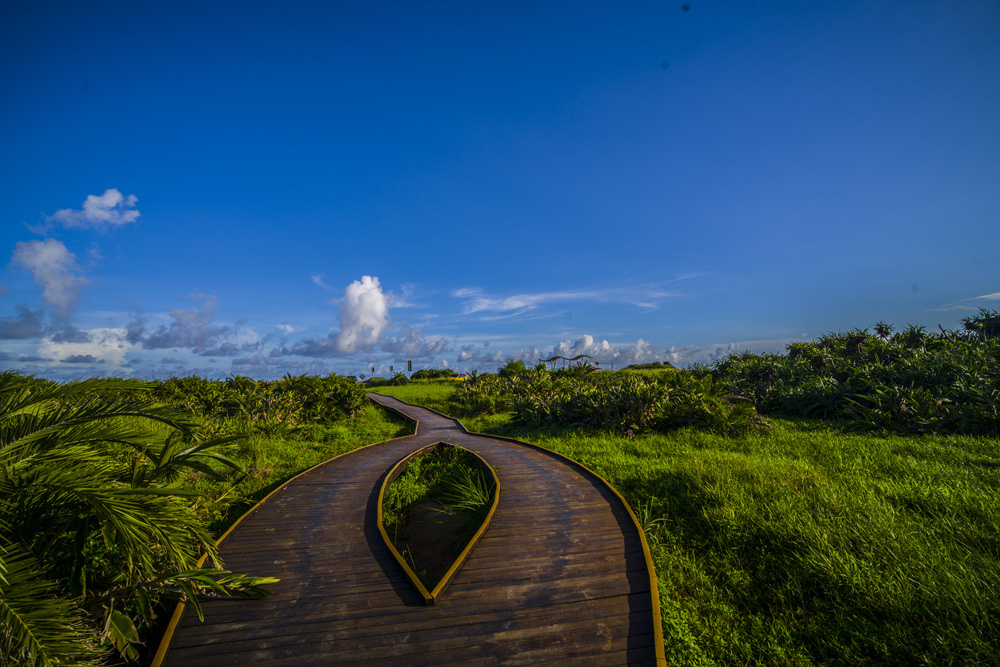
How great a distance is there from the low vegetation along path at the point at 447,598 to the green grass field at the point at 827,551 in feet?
2.46

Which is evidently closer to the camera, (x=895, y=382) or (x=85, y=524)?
(x=85, y=524)

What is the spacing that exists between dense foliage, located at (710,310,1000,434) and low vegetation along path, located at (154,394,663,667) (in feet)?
37.2

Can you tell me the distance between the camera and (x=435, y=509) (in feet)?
26.3

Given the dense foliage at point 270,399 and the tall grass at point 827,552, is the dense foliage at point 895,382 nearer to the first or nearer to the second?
the tall grass at point 827,552

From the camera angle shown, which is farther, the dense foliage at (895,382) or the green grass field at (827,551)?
the dense foliage at (895,382)

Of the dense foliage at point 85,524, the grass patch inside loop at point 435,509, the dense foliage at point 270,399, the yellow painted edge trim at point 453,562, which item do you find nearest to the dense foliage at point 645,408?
the grass patch inside loop at point 435,509

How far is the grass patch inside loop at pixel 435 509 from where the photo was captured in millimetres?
7059

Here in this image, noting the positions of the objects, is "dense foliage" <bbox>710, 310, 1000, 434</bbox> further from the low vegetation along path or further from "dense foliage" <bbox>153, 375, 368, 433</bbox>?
"dense foliage" <bbox>153, 375, 368, 433</bbox>

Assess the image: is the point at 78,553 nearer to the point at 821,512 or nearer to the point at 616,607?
the point at 616,607

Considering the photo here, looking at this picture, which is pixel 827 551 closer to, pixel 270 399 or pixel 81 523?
pixel 81 523

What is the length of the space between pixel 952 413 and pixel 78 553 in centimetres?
1846

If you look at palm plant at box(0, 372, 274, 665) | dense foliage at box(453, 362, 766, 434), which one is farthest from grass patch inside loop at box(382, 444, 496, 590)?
dense foliage at box(453, 362, 766, 434)

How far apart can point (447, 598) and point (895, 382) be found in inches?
743

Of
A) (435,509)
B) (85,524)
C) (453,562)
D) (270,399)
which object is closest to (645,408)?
(435,509)
